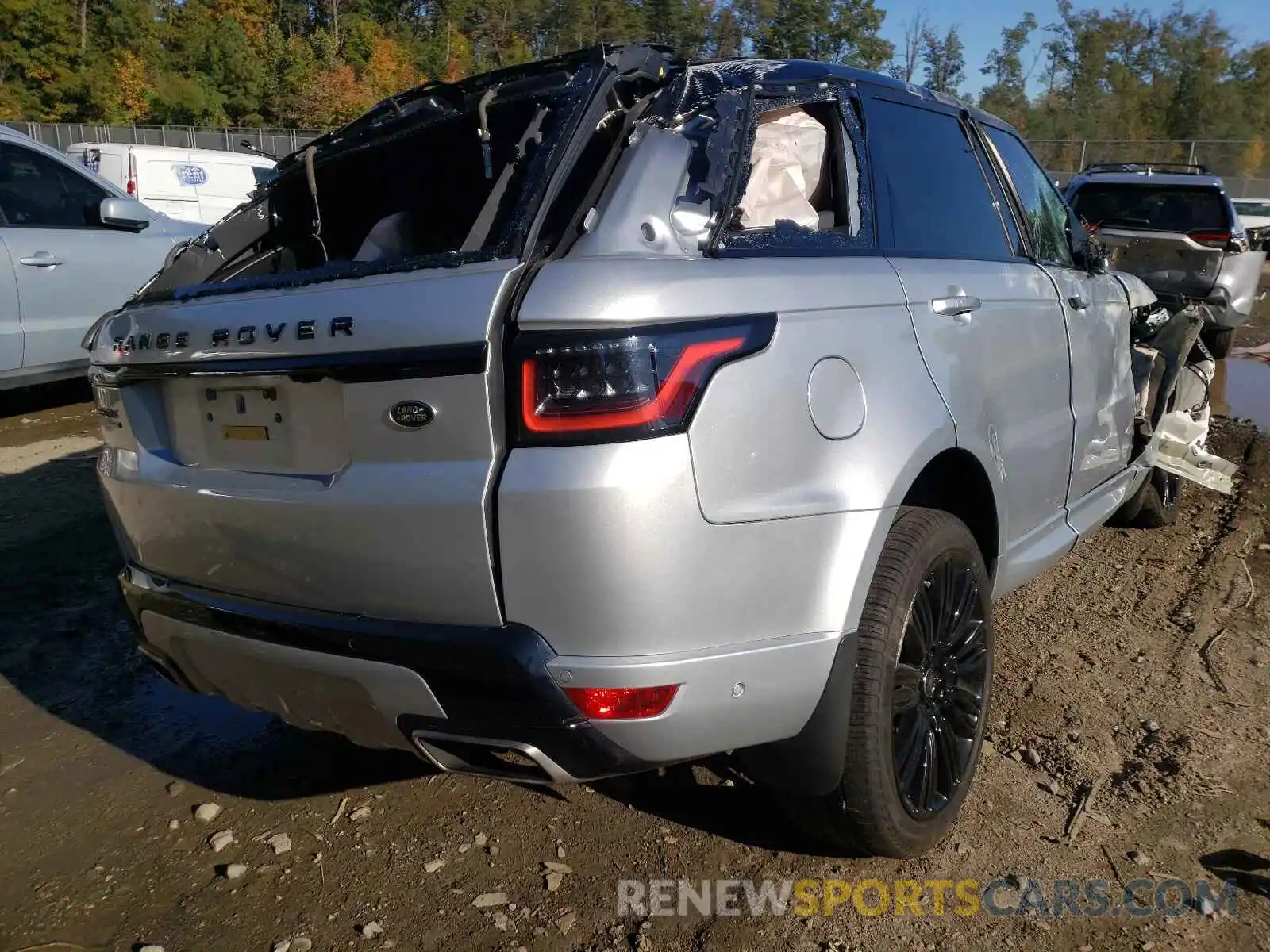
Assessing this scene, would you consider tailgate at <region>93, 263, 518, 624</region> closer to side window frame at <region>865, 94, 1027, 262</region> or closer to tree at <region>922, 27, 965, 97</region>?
side window frame at <region>865, 94, 1027, 262</region>

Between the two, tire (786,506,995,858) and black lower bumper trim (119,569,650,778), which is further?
tire (786,506,995,858)

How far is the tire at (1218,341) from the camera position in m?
10.5

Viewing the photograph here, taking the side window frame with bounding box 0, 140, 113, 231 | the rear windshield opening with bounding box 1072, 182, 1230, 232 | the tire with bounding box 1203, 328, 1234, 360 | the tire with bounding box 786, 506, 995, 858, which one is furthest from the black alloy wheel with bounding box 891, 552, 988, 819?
the tire with bounding box 1203, 328, 1234, 360

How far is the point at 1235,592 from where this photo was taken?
174 inches

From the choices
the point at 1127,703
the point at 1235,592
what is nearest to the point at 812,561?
the point at 1127,703

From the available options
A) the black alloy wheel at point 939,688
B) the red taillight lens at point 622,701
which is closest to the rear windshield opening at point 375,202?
the red taillight lens at point 622,701

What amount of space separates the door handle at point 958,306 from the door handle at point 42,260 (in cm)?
587

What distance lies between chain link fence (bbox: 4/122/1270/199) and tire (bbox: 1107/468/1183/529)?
30.9 meters

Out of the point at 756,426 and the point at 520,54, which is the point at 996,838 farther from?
the point at 520,54

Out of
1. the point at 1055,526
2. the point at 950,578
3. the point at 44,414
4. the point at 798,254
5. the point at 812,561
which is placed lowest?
the point at 44,414

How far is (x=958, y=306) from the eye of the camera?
2.66 m

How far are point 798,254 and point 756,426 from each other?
19.5 inches

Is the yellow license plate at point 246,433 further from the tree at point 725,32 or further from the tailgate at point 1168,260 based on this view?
the tailgate at point 1168,260

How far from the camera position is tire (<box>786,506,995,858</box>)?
228 cm
